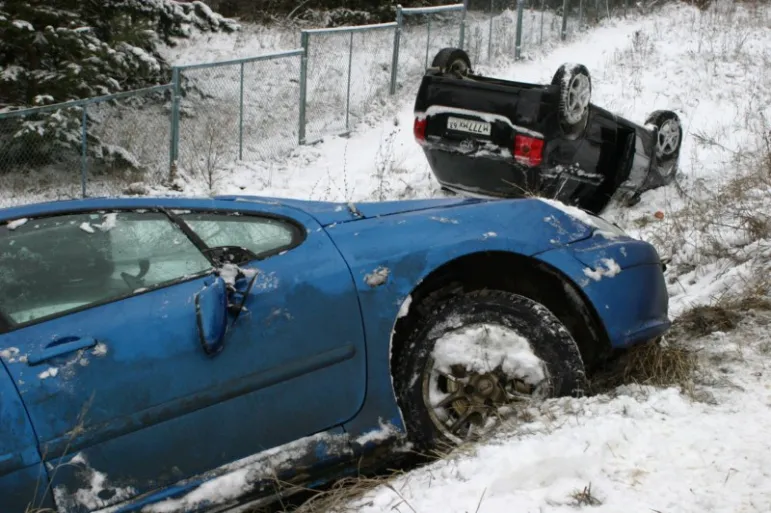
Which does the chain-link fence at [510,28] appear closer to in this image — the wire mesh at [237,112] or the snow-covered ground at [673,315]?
the snow-covered ground at [673,315]

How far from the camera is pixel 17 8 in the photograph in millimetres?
9133

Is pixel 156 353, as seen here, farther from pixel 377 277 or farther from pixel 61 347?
pixel 377 277

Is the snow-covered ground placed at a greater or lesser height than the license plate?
lesser

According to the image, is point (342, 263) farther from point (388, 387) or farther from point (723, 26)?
point (723, 26)

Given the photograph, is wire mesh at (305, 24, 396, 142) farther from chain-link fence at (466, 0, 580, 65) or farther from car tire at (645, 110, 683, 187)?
car tire at (645, 110, 683, 187)

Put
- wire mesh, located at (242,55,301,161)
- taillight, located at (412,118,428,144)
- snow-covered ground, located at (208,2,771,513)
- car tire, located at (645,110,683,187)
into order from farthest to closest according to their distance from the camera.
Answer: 1. wire mesh, located at (242,55,301,161)
2. car tire, located at (645,110,683,187)
3. taillight, located at (412,118,428,144)
4. snow-covered ground, located at (208,2,771,513)

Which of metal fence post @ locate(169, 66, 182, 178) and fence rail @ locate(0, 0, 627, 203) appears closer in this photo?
fence rail @ locate(0, 0, 627, 203)

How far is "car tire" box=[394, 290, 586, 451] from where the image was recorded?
3078 mm

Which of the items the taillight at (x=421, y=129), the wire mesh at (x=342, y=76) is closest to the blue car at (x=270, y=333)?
the taillight at (x=421, y=129)

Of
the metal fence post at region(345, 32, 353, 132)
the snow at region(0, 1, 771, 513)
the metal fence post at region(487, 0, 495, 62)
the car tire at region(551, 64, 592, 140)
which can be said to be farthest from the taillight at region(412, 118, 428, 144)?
the metal fence post at region(487, 0, 495, 62)

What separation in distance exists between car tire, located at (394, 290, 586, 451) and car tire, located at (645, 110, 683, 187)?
4.80 m

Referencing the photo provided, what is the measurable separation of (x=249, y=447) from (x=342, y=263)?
731 millimetres

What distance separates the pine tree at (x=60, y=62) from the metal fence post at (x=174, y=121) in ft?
1.86

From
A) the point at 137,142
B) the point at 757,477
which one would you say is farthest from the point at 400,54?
the point at 757,477
